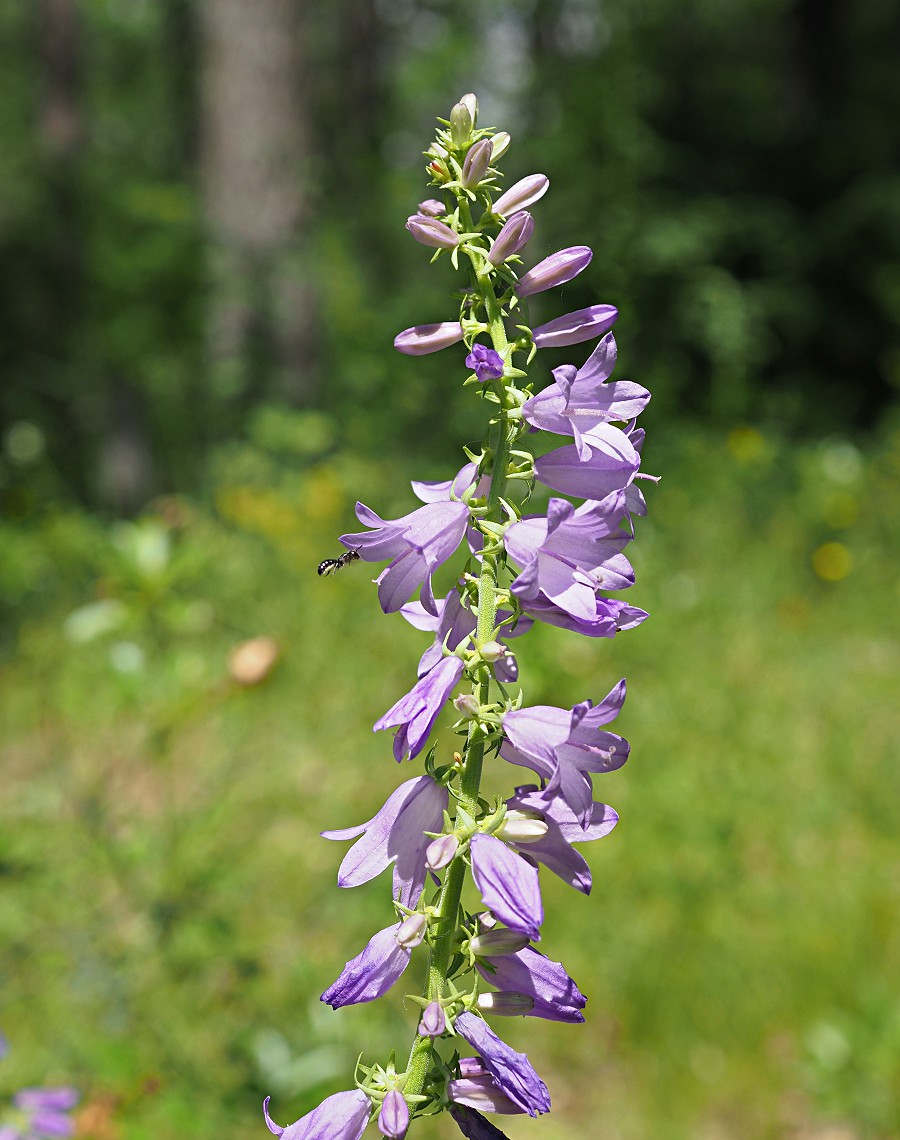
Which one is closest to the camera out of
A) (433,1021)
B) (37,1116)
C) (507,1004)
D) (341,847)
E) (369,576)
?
(433,1021)

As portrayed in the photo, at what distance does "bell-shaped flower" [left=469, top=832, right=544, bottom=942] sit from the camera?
2.58ft

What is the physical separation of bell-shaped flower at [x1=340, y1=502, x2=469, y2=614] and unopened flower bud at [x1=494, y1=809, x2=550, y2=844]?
196 millimetres

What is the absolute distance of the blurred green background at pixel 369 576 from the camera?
2.80 meters

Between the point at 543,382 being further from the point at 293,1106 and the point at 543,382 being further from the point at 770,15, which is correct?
the point at 770,15

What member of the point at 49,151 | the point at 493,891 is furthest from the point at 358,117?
the point at 493,891

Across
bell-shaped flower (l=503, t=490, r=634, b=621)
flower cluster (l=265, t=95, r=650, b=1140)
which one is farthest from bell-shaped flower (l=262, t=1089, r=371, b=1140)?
bell-shaped flower (l=503, t=490, r=634, b=621)

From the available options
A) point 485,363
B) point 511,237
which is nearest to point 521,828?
point 485,363

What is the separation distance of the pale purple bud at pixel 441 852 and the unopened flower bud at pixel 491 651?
149 millimetres

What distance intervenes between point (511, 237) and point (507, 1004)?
0.68 m

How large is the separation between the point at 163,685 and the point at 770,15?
63.5ft

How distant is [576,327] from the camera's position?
967mm

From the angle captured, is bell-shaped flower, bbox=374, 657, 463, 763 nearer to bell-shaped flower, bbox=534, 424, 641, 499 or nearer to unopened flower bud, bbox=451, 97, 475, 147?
bell-shaped flower, bbox=534, 424, 641, 499

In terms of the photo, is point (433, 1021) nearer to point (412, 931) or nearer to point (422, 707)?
point (412, 931)

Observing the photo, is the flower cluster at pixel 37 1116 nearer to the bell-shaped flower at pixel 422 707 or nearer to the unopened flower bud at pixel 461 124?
the bell-shaped flower at pixel 422 707
